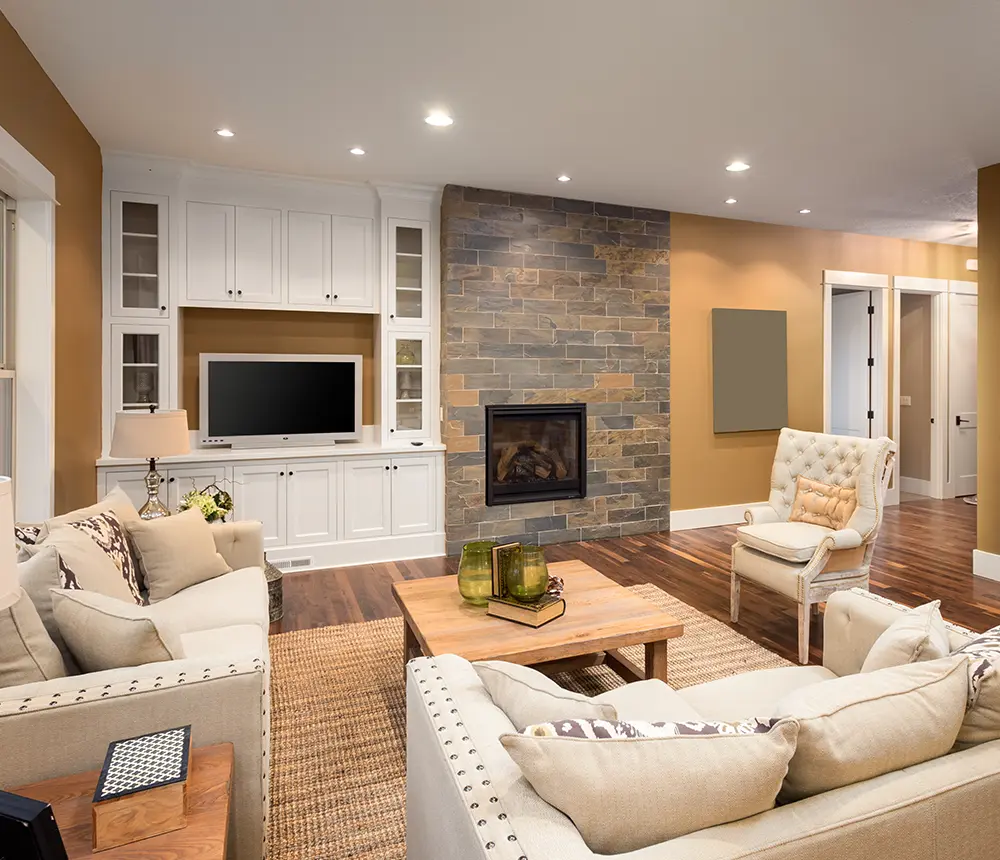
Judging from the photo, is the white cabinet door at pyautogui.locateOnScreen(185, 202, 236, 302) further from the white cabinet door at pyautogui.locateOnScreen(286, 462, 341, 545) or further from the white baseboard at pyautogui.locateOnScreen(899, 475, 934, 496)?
the white baseboard at pyautogui.locateOnScreen(899, 475, 934, 496)

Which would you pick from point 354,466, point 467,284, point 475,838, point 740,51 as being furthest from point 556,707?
point 467,284

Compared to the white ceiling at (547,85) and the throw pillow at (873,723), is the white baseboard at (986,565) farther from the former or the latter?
the throw pillow at (873,723)

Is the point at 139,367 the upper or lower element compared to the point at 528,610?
upper


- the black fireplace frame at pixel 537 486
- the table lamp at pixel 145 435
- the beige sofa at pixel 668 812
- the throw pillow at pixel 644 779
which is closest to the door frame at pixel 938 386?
the black fireplace frame at pixel 537 486

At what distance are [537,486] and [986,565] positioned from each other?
3.10 m

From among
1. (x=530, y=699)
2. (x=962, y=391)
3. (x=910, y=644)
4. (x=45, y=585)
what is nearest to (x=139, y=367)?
(x=45, y=585)

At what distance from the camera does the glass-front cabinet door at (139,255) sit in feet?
13.8

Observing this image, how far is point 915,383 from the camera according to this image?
7.29 metres

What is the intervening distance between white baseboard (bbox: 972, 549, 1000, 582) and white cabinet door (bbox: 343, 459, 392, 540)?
4.03 metres

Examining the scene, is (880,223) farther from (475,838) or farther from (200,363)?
(475,838)

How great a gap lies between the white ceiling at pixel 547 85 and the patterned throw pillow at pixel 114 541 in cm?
197

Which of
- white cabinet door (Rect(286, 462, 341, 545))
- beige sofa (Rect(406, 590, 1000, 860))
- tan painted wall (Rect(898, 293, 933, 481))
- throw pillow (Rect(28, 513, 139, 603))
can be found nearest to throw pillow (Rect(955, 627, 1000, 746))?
beige sofa (Rect(406, 590, 1000, 860))

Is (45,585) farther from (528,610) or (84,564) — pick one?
(528,610)

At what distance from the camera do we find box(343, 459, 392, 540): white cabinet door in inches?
183
